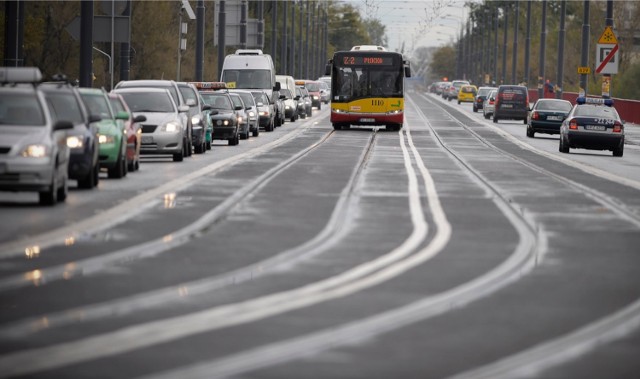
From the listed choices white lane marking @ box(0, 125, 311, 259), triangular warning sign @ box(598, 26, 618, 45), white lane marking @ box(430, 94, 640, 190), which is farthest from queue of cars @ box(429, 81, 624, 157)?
white lane marking @ box(0, 125, 311, 259)

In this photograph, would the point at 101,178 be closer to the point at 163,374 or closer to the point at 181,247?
the point at 181,247

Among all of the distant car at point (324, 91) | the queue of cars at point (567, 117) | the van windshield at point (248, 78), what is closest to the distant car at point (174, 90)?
the queue of cars at point (567, 117)

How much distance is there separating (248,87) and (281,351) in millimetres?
56276

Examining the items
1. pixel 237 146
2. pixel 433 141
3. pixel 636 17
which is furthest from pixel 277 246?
pixel 636 17

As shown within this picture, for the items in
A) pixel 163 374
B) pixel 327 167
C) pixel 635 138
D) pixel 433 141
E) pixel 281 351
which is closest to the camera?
pixel 163 374

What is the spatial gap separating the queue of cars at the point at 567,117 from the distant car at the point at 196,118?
10747 millimetres

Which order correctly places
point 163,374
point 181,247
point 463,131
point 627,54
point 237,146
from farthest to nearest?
1. point 627,54
2. point 463,131
3. point 237,146
4. point 181,247
5. point 163,374

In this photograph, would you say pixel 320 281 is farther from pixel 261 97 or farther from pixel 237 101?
pixel 261 97

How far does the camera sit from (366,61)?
61312 millimetres

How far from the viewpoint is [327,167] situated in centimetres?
3356

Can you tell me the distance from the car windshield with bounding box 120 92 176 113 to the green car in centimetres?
660

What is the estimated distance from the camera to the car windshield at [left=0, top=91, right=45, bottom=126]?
861 inches

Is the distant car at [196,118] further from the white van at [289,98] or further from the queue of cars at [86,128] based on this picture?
the white van at [289,98]

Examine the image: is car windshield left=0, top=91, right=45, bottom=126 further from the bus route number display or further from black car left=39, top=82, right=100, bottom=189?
the bus route number display
